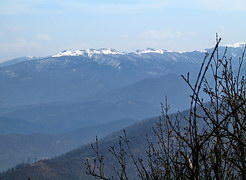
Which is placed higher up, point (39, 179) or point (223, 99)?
point (223, 99)

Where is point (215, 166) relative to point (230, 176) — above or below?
above

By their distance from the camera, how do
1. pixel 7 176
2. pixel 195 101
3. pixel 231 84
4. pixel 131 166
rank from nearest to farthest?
pixel 195 101 < pixel 231 84 < pixel 7 176 < pixel 131 166

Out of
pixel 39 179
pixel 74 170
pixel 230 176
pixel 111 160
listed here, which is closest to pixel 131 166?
pixel 111 160

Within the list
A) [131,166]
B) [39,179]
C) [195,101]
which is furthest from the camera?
[131,166]

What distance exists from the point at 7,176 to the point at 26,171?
7.40 m

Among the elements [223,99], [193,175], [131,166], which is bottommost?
[131,166]

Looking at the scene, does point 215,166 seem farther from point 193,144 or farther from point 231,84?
point 231,84

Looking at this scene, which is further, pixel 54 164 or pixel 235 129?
pixel 54 164

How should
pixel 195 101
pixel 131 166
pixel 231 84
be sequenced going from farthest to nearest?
pixel 131 166 < pixel 231 84 < pixel 195 101

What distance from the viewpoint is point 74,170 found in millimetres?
168875

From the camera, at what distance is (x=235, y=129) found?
5.15 metres

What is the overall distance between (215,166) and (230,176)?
181 centimetres

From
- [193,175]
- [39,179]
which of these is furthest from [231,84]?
[39,179]

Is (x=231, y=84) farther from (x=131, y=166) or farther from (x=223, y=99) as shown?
(x=131, y=166)
